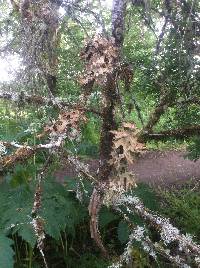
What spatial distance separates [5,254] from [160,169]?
19.6 ft

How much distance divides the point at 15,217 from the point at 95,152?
4.28ft

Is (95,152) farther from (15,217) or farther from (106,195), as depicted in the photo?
(106,195)

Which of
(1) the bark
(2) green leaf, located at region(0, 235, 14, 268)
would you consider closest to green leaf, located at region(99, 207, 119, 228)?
(1) the bark

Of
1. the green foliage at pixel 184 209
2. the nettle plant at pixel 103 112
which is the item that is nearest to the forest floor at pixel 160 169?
the green foliage at pixel 184 209

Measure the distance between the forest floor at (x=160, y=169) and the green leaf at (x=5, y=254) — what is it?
3452mm

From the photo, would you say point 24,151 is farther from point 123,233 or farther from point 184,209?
point 184,209

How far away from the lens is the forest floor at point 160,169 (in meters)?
7.54

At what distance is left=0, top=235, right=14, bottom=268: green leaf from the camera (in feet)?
10.2

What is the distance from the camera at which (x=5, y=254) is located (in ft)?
10.5

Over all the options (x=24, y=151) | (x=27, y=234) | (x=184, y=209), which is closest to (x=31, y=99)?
(x=24, y=151)

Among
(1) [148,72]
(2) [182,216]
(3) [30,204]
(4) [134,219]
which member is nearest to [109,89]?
(3) [30,204]

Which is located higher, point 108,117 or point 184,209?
point 108,117

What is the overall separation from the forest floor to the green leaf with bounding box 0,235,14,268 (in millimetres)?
3452

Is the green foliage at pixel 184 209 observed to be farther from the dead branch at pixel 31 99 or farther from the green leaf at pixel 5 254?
the dead branch at pixel 31 99
